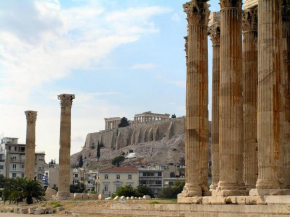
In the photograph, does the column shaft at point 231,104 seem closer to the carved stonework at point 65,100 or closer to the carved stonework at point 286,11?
the carved stonework at point 286,11

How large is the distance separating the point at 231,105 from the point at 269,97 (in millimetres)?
5667

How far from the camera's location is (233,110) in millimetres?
40344

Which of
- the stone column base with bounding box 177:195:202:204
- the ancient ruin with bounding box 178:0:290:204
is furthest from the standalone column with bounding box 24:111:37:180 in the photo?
the stone column base with bounding box 177:195:202:204

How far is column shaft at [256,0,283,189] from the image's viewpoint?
34.5 m

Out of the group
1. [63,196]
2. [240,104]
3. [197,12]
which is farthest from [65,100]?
[240,104]

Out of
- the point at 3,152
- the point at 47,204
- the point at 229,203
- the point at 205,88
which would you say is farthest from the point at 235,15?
the point at 3,152

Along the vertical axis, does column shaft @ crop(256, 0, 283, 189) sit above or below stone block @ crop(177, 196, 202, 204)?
above

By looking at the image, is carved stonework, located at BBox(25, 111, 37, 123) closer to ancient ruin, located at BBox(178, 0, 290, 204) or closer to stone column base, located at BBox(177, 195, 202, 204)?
ancient ruin, located at BBox(178, 0, 290, 204)

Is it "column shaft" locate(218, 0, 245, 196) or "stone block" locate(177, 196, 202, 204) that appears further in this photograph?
"stone block" locate(177, 196, 202, 204)

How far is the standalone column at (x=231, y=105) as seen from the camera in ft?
131

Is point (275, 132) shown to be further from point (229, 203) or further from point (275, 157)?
point (229, 203)

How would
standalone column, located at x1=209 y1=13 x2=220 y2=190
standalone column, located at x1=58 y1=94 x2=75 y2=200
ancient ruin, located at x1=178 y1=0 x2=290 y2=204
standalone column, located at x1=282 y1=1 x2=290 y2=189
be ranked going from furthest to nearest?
standalone column, located at x1=58 y1=94 x2=75 y2=200 < standalone column, located at x1=209 y1=13 x2=220 y2=190 < standalone column, located at x1=282 y1=1 x2=290 y2=189 < ancient ruin, located at x1=178 y1=0 x2=290 y2=204

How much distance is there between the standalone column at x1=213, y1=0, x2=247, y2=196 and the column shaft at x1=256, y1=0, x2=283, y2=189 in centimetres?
468

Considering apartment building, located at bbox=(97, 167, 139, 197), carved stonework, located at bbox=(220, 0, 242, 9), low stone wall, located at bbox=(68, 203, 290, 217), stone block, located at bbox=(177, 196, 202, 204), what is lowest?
low stone wall, located at bbox=(68, 203, 290, 217)
